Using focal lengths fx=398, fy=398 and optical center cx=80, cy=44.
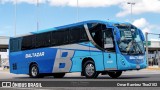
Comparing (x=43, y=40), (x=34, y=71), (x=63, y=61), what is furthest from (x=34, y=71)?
(x=63, y=61)

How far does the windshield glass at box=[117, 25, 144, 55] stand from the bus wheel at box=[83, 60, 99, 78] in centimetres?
200

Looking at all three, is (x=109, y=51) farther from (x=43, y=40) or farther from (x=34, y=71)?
(x=34, y=71)

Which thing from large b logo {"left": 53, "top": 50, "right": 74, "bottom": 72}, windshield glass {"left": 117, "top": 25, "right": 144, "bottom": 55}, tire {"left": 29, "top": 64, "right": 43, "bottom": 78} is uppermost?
windshield glass {"left": 117, "top": 25, "right": 144, "bottom": 55}

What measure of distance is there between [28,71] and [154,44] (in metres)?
81.6

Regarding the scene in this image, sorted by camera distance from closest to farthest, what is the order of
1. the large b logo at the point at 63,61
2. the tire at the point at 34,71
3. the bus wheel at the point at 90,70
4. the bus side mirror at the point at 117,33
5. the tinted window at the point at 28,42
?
1. the bus side mirror at the point at 117,33
2. the bus wheel at the point at 90,70
3. the large b logo at the point at 63,61
4. the tire at the point at 34,71
5. the tinted window at the point at 28,42

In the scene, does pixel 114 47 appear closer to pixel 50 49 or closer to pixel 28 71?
pixel 50 49

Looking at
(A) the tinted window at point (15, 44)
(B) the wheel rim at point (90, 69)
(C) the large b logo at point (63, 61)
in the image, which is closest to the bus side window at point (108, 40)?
(B) the wheel rim at point (90, 69)

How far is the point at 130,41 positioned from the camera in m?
21.3

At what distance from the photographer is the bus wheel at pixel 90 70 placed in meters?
21.7

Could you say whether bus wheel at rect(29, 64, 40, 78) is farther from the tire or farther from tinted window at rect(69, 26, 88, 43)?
tinted window at rect(69, 26, 88, 43)

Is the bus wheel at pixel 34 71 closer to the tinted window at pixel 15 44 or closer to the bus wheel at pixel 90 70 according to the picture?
the tinted window at pixel 15 44

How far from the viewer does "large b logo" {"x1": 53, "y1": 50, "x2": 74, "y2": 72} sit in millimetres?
23484

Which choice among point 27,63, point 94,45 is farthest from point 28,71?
point 94,45

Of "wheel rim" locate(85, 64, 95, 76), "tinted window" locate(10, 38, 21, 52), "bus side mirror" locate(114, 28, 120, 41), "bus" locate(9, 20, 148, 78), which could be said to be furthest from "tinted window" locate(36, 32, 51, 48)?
"bus side mirror" locate(114, 28, 120, 41)
